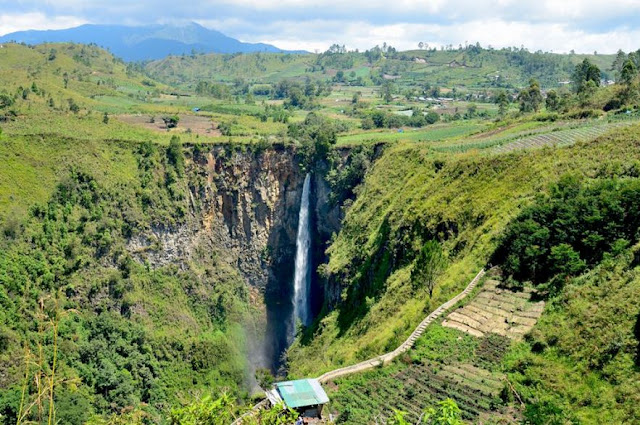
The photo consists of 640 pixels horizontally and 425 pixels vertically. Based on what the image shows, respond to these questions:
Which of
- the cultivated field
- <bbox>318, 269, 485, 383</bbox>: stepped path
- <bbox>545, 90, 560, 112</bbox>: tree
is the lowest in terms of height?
<bbox>318, 269, 485, 383</bbox>: stepped path

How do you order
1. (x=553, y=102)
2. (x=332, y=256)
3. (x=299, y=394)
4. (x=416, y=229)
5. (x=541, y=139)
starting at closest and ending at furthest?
1. (x=299, y=394)
2. (x=416, y=229)
3. (x=541, y=139)
4. (x=332, y=256)
5. (x=553, y=102)

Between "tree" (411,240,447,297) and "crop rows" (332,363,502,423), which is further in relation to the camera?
"tree" (411,240,447,297)

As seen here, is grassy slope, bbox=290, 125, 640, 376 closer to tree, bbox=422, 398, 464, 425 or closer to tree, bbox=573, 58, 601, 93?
tree, bbox=422, 398, 464, 425

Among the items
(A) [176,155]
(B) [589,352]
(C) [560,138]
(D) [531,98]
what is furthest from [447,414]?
(D) [531,98]

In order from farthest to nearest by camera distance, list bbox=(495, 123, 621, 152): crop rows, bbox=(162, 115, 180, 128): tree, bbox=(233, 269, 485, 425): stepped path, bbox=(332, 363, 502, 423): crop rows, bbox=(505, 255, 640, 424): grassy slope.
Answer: bbox=(162, 115, 180, 128): tree < bbox=(495, 123, 621, 152): crop rows < bbox=(233, 269, 485, 425): stepped path < bbox=(332, 363, 502, 423): crop rows < bbox=(505, 255, 640, 424): grassy slope

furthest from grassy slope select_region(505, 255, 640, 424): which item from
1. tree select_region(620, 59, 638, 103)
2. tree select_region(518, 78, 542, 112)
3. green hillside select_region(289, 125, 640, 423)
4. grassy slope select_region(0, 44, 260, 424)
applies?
tree select_region(518, 78, 542, 112)

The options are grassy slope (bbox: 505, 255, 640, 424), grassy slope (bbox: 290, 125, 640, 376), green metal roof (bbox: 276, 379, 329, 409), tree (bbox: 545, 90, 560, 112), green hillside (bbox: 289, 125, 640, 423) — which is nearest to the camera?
grassy slope (bbox: 505, 255, 640, 424)

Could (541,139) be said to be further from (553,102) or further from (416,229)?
(553,102)
